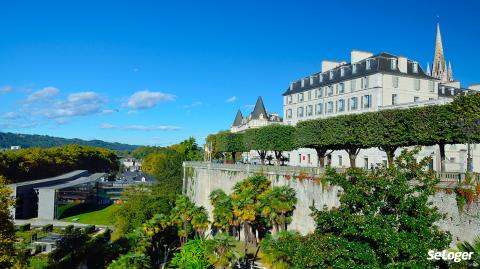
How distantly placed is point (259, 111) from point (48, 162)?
175 ft

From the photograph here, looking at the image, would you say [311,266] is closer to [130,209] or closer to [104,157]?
[130,209]

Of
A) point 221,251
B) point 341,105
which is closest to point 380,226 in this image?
point 221,251

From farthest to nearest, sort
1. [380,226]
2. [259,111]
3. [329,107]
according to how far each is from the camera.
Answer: [259,111] → [329,107] → [380,226]

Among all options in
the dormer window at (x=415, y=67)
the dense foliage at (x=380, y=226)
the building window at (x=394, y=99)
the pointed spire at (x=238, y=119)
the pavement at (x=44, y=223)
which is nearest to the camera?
the dense foliage at (x=380, y=226)

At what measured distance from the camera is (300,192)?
37.0m

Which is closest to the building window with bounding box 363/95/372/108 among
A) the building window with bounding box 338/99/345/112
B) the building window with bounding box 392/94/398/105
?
the building window with bounding box 392/94/398/105

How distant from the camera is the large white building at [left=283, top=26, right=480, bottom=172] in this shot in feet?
159

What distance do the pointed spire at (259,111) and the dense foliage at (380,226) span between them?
81995 mm

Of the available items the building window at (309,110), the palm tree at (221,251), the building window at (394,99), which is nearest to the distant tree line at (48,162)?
the palm tree at (221,251)

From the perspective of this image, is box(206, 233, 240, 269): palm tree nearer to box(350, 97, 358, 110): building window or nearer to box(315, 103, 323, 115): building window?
box(350, 97, 358, 110): building window

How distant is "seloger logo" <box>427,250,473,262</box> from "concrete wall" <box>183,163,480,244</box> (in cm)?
419

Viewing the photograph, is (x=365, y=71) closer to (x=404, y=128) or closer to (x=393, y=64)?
(x=393, y=64)

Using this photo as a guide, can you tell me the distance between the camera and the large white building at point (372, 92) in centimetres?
4834

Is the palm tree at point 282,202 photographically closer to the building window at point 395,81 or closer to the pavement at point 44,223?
the building window at point 395,81
